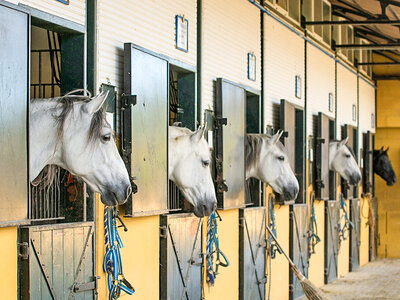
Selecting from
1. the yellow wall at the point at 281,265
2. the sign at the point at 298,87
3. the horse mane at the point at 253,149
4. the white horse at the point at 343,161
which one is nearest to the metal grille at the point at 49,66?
the horse mane at the point at 253,149

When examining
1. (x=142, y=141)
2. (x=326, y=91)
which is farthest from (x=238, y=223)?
(x=326, y=91)

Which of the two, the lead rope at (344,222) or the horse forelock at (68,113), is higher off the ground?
the horse forelock at (68,113)

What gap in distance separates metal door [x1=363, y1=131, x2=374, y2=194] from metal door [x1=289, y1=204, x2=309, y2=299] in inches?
184

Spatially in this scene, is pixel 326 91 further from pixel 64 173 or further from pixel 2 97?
pixel 2 97

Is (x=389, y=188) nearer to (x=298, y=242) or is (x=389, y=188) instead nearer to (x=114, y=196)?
(x=298, y=242)

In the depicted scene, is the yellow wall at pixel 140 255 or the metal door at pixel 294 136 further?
the metal door at pixel 294 136

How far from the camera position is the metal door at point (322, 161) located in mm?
10188

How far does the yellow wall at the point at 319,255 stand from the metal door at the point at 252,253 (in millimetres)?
2353

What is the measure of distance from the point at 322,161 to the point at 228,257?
3846 millimetres

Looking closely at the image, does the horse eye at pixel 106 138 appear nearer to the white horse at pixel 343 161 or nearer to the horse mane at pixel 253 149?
the horse mane at pixel 253 149

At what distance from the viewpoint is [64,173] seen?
4387 millimetres

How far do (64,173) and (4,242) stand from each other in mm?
814

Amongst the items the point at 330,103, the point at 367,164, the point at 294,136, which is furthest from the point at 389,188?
the point at 294,136

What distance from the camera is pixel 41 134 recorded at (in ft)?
12.9
